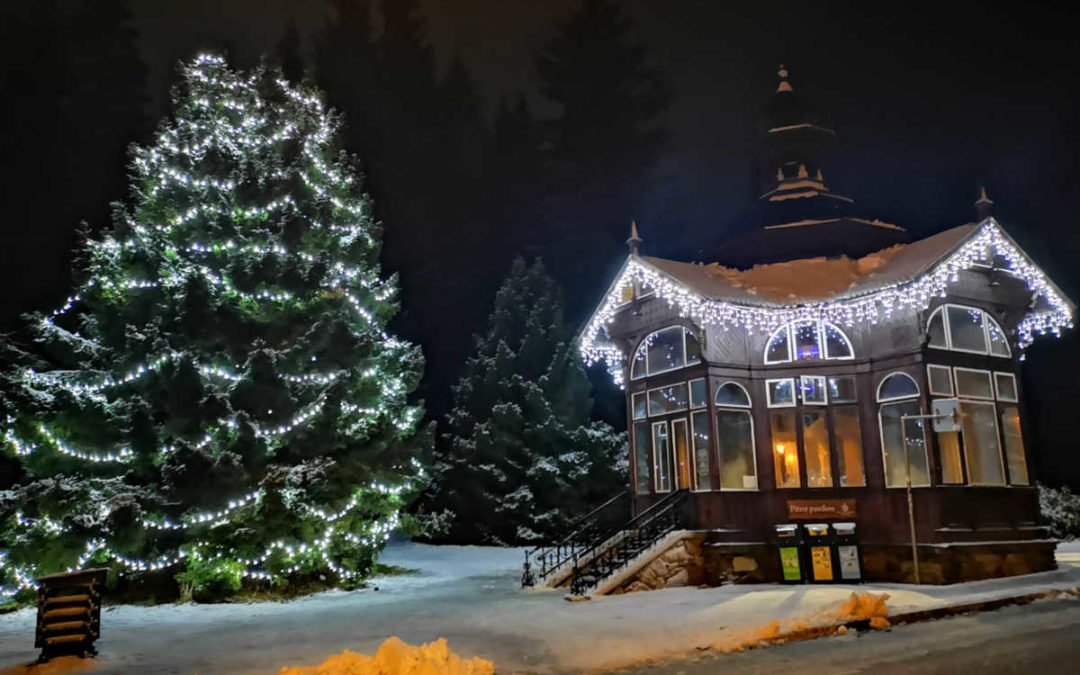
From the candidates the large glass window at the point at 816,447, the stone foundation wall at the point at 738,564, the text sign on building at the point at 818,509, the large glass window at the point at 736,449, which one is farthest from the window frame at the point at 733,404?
the stone foundation wall at the point at 738,564

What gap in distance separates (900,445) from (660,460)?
17.9ft

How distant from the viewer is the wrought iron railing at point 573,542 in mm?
16656

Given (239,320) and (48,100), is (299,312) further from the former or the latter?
(48,100)

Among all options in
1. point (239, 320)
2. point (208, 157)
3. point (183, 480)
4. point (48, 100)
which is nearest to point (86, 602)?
point (183, 480)

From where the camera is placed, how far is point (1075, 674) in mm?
7602

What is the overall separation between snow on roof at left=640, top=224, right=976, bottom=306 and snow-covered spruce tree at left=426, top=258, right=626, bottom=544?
11330 millimetres

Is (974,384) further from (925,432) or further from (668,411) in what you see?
(668,411)

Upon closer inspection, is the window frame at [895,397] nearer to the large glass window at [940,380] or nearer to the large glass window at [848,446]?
the large glass window at [940,380]

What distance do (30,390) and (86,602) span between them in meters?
6.71

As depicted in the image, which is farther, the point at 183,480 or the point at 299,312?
the point at 299,312

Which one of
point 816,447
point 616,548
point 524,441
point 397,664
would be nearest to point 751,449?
point 816,447

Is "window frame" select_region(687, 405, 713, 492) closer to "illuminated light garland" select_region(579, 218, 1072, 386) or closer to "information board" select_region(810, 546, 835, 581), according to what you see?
"illuminated light garland" select_region(579, 218, 1072, 386)

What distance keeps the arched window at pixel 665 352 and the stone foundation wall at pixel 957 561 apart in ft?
17.9

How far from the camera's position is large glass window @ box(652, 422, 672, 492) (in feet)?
61.9
